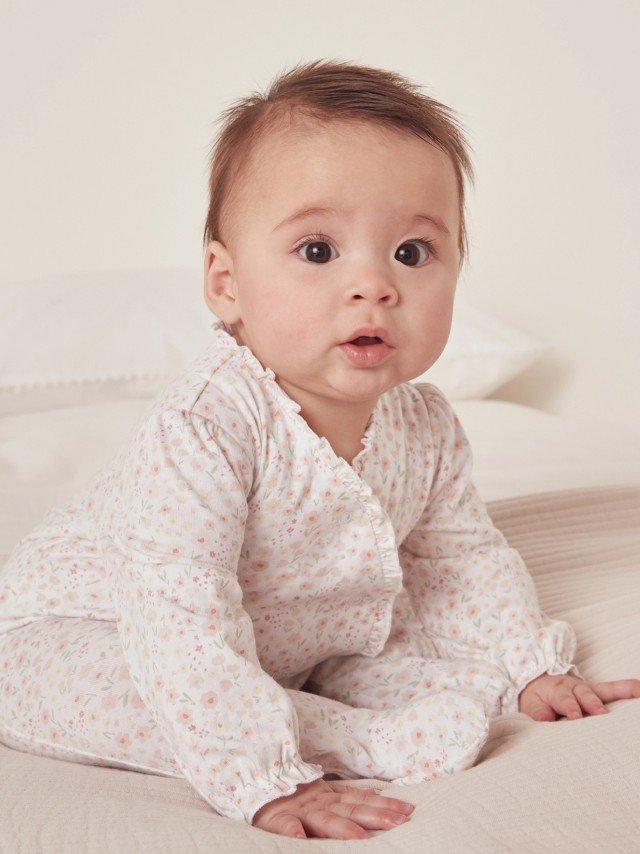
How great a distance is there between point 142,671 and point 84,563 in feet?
0.77

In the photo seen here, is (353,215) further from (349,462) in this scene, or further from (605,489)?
(605,489)

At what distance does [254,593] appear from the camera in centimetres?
Result: 112

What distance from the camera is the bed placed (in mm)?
779

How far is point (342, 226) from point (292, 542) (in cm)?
31

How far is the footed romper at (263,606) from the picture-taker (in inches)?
37.2

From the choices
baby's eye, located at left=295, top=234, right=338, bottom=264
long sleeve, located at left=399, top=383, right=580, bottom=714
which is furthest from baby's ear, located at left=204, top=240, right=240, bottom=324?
long sleeve, located at left=399, top=383, right=580, bottom=714

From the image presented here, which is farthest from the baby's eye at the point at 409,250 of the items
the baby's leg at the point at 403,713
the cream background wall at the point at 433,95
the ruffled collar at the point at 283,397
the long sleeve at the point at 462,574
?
the cream background wall at the point at 433,95

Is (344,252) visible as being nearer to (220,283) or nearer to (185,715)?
(220,283)

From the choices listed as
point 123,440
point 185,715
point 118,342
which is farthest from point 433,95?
point 185,715

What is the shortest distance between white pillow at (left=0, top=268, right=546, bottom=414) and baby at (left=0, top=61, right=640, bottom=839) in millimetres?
922

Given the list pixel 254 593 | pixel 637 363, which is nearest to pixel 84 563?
pixel 254 593

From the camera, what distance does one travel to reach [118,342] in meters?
2.22

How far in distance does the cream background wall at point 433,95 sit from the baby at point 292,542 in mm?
1567

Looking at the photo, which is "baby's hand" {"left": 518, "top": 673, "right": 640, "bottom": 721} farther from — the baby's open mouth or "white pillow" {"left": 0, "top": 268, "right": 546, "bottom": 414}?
"white pillow" {"left": 0, "top": 268, "right": 546, "bottom": 414}
